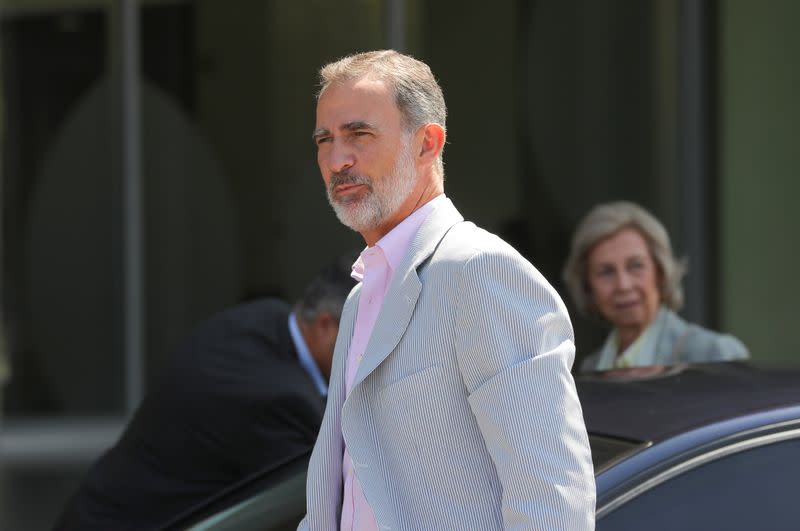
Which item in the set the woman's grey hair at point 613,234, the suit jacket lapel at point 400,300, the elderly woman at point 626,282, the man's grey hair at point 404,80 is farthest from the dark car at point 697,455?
the woman's grey hair at point 613,234

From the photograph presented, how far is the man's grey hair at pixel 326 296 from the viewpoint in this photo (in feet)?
11.3

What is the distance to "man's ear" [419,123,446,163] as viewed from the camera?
191cm

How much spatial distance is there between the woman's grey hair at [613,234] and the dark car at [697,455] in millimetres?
1396

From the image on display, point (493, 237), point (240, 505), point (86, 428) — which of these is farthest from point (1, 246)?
point (493, 237)

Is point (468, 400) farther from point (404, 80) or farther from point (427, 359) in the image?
point (404, 80)

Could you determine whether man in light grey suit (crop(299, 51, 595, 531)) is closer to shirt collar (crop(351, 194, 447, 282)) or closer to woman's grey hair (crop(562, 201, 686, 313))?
shirt collar (crop(351, 194, 447, 282))

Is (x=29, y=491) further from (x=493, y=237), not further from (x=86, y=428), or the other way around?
(x=493, y=237)

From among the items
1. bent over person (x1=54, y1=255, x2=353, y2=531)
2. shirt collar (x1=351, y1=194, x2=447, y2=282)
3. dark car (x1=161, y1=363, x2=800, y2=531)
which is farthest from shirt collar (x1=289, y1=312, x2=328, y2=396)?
shirt collar (x1=351, y1=194, x2=447, y2=282)

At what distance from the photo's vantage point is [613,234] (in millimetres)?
4117

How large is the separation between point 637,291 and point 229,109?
15.7 ft

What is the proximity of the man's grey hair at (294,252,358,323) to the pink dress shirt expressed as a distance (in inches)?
55.2

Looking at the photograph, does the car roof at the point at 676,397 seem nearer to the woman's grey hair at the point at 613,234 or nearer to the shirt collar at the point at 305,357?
the shirt collar at the point at 305,357

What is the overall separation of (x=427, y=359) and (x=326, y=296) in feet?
5.54

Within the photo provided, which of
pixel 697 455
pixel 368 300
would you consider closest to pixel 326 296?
pixel 697 455
